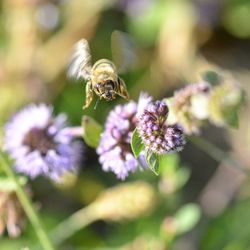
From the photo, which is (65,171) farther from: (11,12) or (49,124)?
(11,12)

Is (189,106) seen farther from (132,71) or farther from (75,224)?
(132,71)

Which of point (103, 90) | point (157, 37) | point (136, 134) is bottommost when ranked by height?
point (136, 134)

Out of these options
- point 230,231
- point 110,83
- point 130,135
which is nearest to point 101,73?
point 110,83

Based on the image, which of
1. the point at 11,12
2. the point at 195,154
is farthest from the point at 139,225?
the point at 11,12

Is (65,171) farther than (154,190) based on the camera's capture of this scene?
No

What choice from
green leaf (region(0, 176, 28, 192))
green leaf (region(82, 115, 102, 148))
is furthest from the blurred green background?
green leaf (region(82, 115, 102, 148))

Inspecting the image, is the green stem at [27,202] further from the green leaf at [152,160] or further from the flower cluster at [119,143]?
the green leaf at [152,160]

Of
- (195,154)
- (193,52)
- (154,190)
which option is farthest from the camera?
(193,52)
